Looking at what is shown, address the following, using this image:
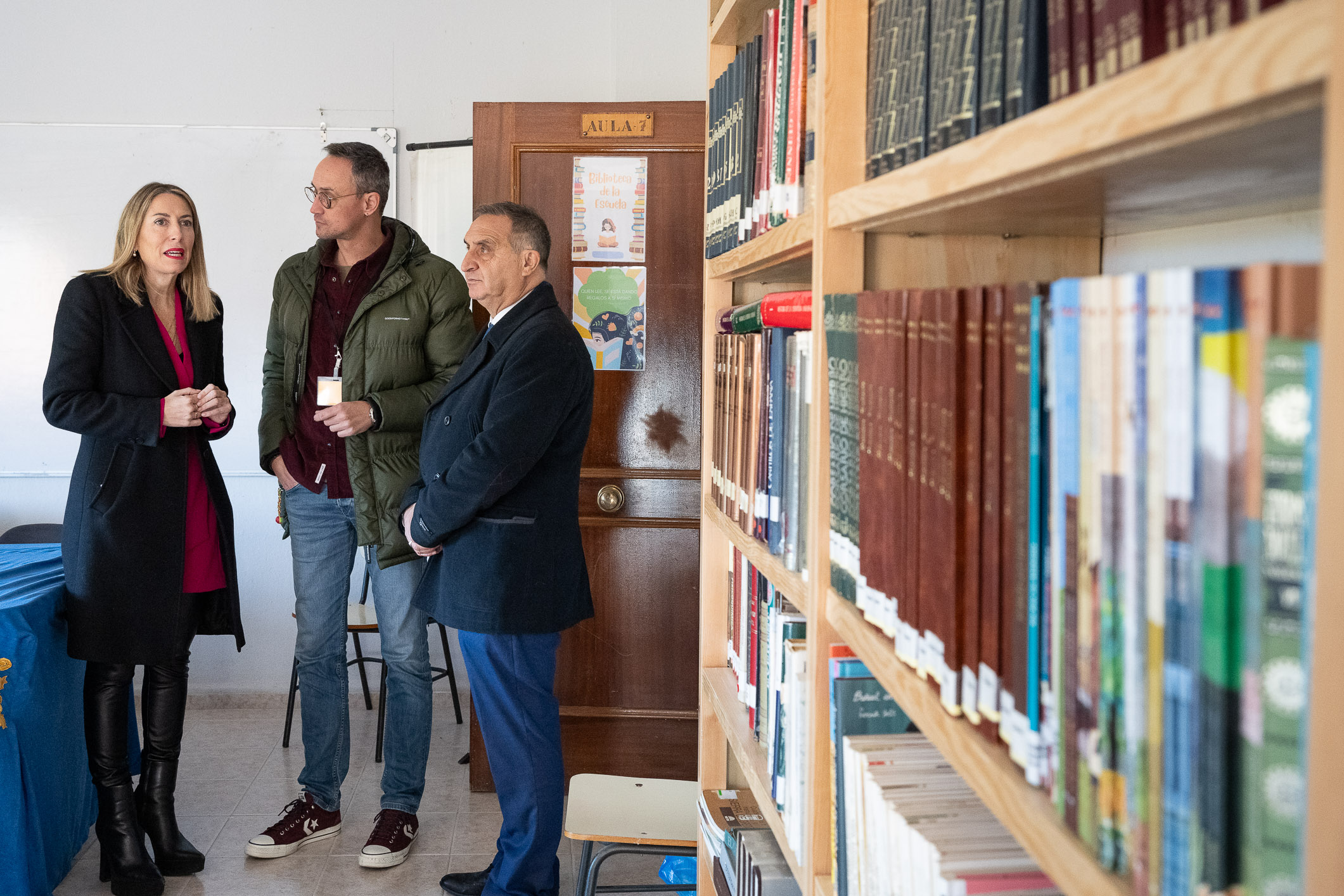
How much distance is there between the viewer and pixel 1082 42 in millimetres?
628

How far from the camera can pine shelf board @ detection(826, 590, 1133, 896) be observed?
57cm

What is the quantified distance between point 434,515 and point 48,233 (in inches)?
102

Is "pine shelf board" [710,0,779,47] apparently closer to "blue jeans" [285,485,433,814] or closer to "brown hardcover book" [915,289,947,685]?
"brown hardcover book" [915,289,947,685]

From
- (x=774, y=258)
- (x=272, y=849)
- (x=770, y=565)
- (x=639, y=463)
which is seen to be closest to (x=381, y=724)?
(x=272, y=849)

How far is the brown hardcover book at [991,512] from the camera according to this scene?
672 mm

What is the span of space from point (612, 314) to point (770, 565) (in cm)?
198

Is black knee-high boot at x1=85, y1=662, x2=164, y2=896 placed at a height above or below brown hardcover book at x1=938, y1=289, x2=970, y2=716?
below

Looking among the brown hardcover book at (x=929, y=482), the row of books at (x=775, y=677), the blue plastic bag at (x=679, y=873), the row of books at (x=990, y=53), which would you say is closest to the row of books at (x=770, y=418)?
the row of books at (x=775, y=677)

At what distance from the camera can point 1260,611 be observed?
1.46 ft

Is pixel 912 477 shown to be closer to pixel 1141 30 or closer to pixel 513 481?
pixel 1141 30

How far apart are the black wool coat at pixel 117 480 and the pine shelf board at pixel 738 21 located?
157 centimetres

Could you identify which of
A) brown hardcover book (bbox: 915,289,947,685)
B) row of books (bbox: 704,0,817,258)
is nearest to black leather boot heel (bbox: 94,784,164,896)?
row of books (bbox: 704,0,817,258)

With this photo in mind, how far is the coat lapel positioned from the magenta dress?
0.02m

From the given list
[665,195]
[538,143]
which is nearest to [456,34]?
[538,143]
